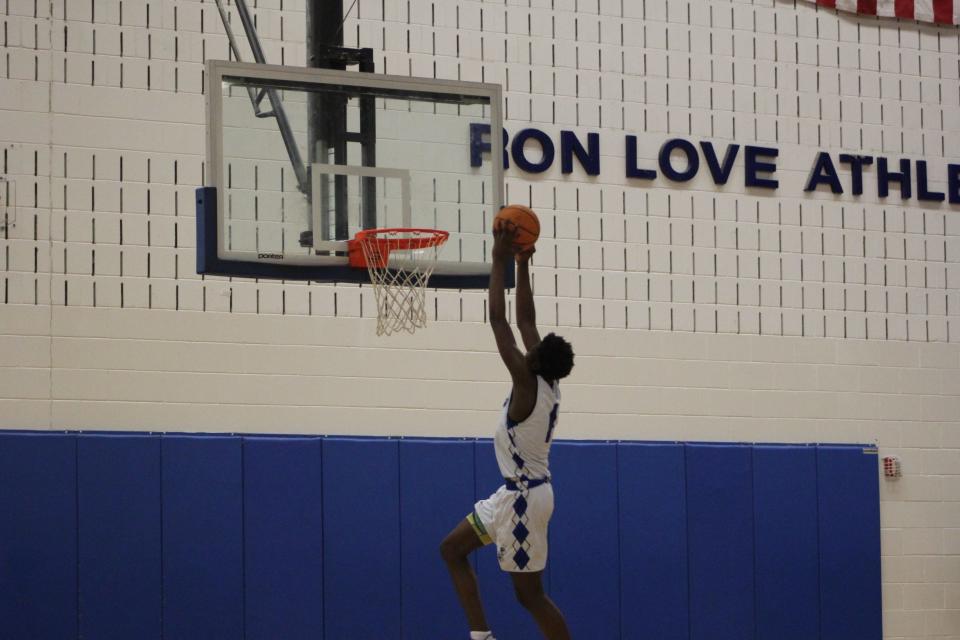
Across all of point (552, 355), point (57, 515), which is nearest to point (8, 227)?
point (57, 515)

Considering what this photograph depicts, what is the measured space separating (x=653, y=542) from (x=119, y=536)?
381cm

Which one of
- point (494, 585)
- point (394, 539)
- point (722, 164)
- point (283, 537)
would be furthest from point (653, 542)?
point (722, 164)

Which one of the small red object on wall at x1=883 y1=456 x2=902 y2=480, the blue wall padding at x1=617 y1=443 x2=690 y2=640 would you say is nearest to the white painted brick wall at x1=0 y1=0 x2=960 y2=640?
the small red object on wall at x1=883 y1=456 x2=902 y2=480

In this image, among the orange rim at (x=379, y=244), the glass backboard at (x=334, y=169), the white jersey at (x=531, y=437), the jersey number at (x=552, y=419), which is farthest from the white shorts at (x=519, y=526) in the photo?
the orange rim at (x=379, y=244)

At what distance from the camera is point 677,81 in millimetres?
10375

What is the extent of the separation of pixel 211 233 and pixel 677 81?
15.4 ft

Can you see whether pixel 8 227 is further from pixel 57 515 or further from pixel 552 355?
pixel 552 355

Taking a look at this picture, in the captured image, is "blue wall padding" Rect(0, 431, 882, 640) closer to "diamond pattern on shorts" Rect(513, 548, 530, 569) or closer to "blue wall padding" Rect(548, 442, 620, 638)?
"blue wall padding" Rect(548, 442, 620, 638)

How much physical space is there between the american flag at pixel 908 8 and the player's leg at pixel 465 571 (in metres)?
6.14

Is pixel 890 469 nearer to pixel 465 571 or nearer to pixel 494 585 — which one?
pixel 494 585

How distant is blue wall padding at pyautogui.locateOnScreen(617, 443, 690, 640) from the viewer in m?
9.64

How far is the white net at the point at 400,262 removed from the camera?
287 inches

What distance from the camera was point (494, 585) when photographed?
9.31 metres

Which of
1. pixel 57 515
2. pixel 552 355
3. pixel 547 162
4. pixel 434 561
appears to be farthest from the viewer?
pixel 547 162
